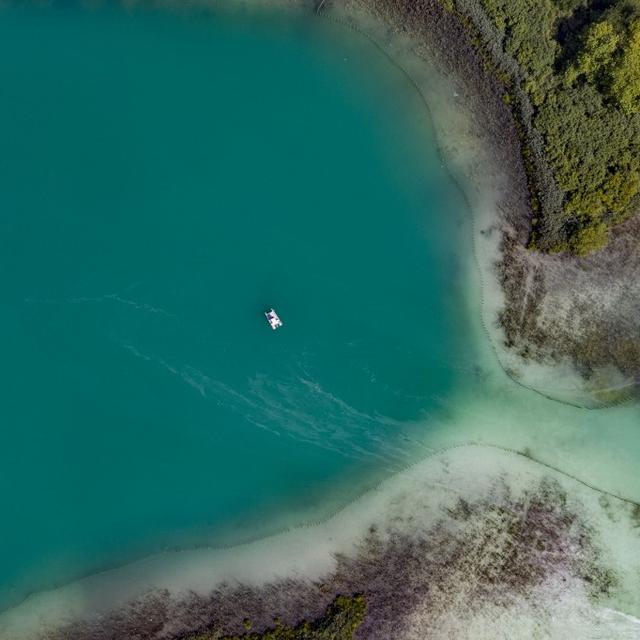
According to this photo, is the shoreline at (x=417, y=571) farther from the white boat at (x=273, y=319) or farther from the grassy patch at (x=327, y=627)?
the white boat at (x=273, y=319)

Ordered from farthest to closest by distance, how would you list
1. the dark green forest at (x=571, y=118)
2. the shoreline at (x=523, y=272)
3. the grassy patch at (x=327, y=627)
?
the shoreline at (x=523, y=272)
the grassy patch at (x=327, y=627)
the dark green forest at (x=571, y=118)

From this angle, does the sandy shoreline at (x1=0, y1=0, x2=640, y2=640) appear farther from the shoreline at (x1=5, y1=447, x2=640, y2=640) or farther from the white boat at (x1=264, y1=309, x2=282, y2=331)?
the white boat at (x1=264, y1=309, x2=282, y2=331)

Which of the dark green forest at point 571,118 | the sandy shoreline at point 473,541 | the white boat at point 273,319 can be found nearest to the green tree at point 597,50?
the dark green forest at point 571,118

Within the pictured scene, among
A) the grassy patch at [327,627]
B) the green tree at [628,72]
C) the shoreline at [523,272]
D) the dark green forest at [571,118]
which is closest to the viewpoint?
the green tree at [628,72]

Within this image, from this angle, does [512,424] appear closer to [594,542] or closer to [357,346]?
[594,542]

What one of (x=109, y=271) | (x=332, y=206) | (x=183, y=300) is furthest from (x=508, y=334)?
(x=109, y=271)

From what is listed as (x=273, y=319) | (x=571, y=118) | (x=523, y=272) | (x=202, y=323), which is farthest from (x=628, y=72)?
(x=202, y=323)
